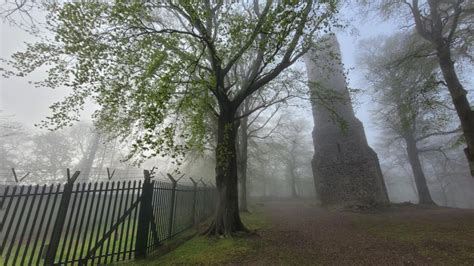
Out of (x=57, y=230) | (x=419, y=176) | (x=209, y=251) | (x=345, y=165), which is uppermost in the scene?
(x=345, y=165)

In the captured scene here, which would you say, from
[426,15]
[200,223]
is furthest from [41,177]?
[426,15]

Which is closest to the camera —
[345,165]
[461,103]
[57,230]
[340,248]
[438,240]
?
[57,230]

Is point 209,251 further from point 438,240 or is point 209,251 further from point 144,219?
point 438,240

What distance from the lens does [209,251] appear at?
21.7 ft

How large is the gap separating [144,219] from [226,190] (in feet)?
9.57

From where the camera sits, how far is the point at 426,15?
11594 mm

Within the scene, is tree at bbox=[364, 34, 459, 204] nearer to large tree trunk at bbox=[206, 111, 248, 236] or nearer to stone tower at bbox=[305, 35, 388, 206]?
stone tower at bbox=[305, 35, 388, 206]

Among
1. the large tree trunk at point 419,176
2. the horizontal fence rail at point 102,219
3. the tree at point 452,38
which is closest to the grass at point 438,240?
the tree at point 452,38

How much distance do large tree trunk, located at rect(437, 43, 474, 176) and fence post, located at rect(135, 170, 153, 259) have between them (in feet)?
38.3

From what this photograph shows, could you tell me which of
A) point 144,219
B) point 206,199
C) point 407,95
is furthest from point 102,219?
point 407,95

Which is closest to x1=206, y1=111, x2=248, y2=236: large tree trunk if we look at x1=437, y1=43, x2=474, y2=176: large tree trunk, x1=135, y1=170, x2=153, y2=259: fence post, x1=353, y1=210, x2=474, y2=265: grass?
x1=135, y1=170, x2=153, y2=259: fence post

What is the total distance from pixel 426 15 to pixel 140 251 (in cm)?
1526

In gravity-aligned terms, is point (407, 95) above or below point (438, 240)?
above

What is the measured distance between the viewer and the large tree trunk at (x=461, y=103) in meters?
9.62
